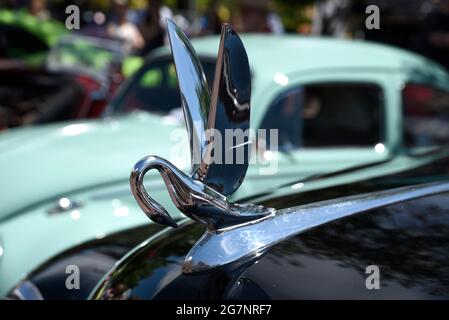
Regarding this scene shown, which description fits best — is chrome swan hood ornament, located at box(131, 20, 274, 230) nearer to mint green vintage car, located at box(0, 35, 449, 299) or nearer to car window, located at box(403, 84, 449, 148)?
mint green vintage car, located at box(0, 35, 449, 299)

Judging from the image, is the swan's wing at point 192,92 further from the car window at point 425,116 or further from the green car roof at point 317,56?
the car window at point 425,116

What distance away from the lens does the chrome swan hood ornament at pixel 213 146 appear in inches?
54.4

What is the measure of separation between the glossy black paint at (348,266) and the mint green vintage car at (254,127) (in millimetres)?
1644

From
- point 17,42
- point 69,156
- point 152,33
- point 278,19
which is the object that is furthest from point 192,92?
point 278,19

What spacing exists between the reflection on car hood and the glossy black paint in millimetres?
2041

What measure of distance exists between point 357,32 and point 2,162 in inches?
401

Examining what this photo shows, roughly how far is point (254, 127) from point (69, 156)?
974 millimetres

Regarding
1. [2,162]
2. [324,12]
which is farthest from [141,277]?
[324,12]

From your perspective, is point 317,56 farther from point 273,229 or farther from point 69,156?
point 273,229

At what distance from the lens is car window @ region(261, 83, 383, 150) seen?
382 centimetres

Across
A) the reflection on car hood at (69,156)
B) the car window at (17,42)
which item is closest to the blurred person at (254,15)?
the reflection on car hood at (69,156)

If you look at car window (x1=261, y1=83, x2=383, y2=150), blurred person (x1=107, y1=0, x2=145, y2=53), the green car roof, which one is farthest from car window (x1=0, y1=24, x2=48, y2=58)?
car window (x1=261, y1=83, x2=383, y2=150)

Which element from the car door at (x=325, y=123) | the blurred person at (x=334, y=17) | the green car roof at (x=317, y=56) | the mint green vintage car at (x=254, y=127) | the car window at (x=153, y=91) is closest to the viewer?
the mint green vintage car at (x=254, y=127)
